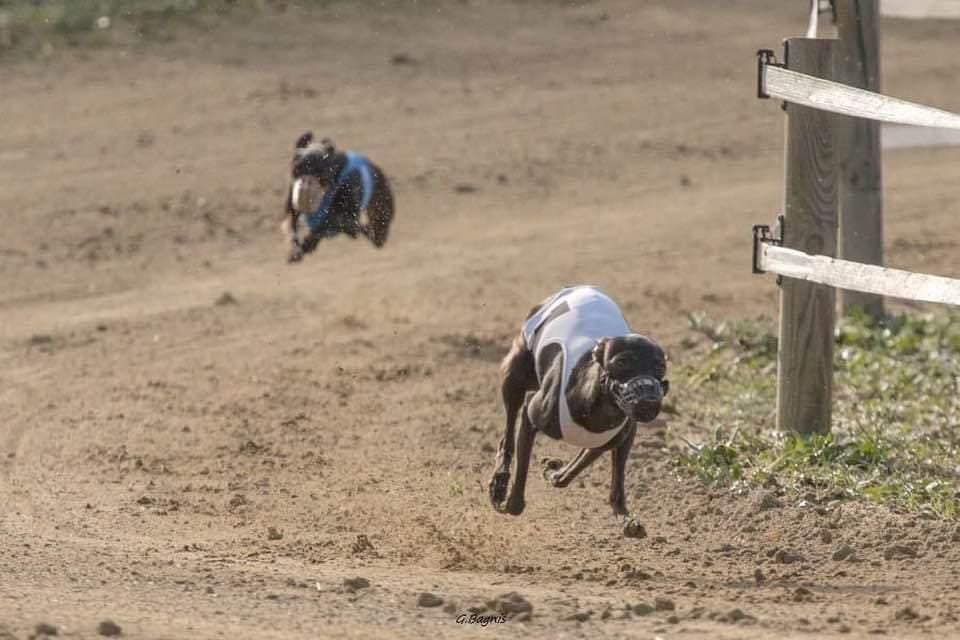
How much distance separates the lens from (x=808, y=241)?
294 inches

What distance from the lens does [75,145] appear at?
1545 cm

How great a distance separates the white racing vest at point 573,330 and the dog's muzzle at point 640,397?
1.12ft

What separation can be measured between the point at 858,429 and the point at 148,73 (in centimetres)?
1094

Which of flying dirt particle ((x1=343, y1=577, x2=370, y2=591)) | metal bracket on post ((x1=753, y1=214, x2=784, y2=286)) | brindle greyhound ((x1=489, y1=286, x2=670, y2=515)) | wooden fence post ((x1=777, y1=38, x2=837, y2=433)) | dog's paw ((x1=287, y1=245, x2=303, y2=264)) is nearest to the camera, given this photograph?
flying dirt particle ((x1=343, y1=577, x2=370, y2=591))

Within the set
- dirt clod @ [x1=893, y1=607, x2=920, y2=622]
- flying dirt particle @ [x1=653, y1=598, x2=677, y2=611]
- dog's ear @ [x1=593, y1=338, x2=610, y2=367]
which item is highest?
dog's ear @ [x1=593, y1=338, x2=610, y2=367]

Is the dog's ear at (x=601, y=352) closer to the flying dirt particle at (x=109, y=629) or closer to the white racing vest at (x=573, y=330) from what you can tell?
the white racing vest at (x=573, y=330)

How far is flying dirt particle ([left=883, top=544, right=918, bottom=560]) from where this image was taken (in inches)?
255

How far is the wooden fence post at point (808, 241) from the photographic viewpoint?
7434 mm

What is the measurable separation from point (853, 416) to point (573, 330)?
2.12 m

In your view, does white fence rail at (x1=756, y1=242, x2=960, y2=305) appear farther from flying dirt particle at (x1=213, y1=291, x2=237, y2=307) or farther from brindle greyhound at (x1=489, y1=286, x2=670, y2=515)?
flying dirt particle at (x1=213, y1=291, x2=237, y2=307)

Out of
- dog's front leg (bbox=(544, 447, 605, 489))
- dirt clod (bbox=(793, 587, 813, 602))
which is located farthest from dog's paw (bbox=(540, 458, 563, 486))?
dirt clod (bbox=(793, 587, 813, 602))

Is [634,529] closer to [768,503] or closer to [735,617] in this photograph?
[768,503]

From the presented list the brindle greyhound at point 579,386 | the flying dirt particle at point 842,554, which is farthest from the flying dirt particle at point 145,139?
the flying dirt particle at point 842,554

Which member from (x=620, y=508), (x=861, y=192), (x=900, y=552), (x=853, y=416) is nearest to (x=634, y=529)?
(x=620, y=508)
